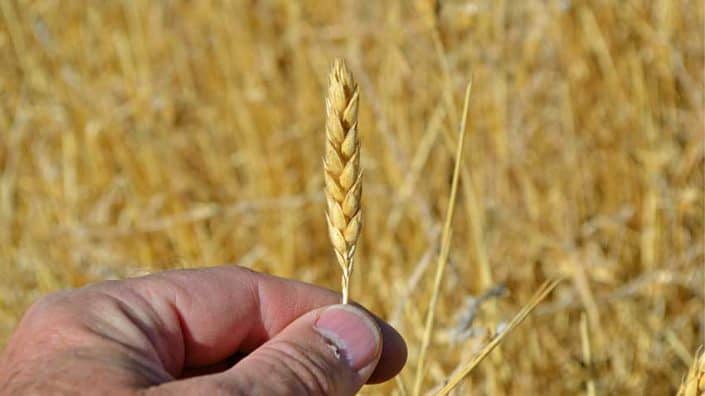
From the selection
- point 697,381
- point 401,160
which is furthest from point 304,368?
point 401,160

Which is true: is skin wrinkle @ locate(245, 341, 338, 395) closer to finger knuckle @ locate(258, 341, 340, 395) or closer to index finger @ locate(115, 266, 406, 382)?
finger knuckle @ locate(258, 341, 340, 395)

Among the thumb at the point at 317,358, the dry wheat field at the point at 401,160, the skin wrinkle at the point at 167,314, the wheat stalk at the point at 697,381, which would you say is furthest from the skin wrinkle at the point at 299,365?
the dry wheat field at the point at 401,160

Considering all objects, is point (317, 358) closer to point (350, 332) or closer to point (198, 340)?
point (350, 332)

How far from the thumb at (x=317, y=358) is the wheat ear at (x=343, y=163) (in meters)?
0.04

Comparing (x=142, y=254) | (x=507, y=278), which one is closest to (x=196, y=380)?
(x=507, y=278)

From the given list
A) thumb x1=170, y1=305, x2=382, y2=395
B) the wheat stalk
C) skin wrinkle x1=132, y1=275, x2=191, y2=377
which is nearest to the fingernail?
thumb x1=170, y1=305, x2=382, y2=395

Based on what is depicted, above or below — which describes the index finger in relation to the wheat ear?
below

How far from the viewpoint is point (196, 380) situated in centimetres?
70

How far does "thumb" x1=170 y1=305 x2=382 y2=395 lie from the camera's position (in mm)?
736

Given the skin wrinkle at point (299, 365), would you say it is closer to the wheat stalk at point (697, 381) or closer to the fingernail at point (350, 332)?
the fingernail at point (350, 332)

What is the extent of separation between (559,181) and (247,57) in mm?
773

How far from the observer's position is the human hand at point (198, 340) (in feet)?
2.36

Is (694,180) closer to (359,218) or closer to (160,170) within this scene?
(160,170)

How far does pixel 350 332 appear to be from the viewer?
31.5 inches
